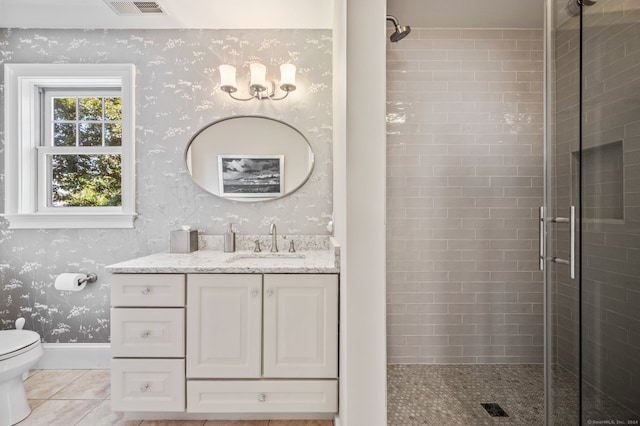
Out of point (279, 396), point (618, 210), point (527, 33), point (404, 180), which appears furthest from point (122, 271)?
point (527, 33)

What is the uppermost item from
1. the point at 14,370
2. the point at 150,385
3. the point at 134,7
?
the point at 134,7

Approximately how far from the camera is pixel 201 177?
2492 mm

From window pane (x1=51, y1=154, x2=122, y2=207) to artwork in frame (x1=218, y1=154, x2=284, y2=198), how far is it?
0.83m

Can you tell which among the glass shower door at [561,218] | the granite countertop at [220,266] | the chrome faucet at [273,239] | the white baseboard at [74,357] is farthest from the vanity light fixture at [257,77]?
the white baseboard at [74,357]

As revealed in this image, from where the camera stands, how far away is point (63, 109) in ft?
8.48

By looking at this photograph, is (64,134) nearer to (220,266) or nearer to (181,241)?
(181,241)

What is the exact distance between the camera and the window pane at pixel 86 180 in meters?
2.57

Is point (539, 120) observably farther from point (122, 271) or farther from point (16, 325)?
point (16, 325)

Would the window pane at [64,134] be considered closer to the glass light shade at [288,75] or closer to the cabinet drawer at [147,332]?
the cabinet drawer at [147,332]

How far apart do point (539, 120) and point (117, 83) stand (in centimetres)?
311

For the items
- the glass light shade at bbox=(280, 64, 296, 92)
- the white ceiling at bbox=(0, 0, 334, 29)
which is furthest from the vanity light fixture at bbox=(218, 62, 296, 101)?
the white ceiling at bbox=(0, 0, 334, 29)

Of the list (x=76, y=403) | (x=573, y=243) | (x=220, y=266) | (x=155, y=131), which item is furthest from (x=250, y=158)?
(x=573, y=243)

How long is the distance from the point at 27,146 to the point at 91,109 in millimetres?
512

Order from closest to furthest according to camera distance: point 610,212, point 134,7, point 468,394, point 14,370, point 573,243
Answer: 1. point 610,212
2. point 573,243
3. point 14,370
4. point 468,394
5. point 134,7
